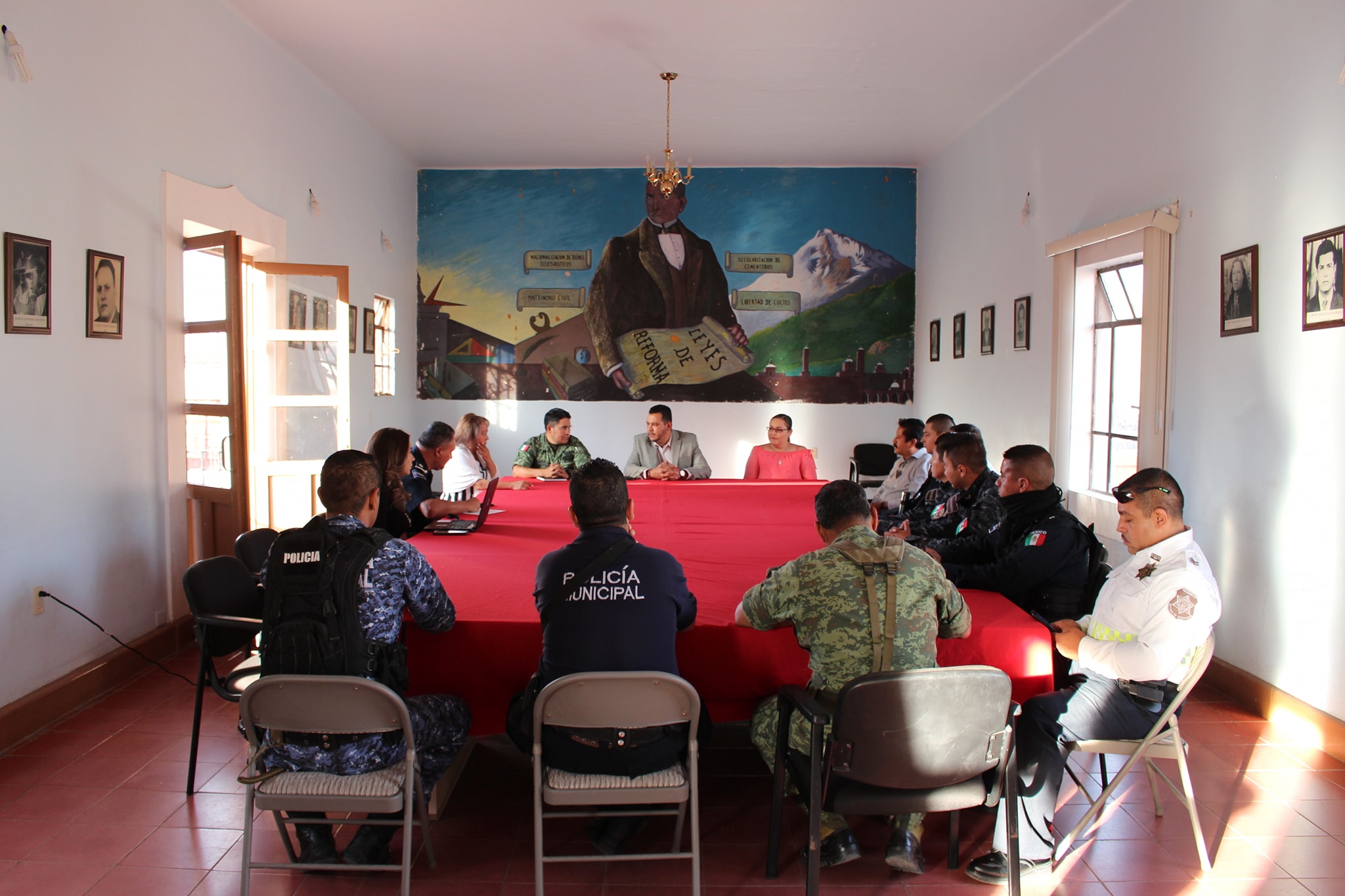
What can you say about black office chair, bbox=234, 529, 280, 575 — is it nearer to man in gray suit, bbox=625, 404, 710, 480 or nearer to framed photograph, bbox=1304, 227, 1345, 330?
man in gray suit, bbox=625, 404, 710, 480

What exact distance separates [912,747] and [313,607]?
1518 millimetres

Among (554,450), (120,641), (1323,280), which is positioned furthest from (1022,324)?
(120,641)

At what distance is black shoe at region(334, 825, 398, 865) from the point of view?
247 cm

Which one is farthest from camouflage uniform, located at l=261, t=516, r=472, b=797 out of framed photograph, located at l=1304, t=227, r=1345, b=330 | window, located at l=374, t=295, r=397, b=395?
window, located at l=374, t=295, r=397, b=395

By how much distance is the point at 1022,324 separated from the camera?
21.6ft

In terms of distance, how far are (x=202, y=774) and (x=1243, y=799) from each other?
3.58 meters

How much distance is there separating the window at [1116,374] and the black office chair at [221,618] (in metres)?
4.45

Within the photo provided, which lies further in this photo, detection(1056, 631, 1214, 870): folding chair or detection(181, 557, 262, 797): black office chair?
detection(181, 557, 262, 797): black office chair

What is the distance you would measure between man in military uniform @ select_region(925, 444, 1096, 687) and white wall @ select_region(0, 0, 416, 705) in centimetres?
363

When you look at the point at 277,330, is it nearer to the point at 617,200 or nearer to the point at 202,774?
the point at 202,774

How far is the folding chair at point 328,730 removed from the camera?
2139 mm

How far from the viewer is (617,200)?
924cm

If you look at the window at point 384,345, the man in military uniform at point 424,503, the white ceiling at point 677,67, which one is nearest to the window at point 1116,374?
the white ceiling at point 677,67

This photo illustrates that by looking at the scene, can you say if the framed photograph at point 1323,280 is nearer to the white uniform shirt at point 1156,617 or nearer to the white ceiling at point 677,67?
the white uniform shirt at point 1156,617
